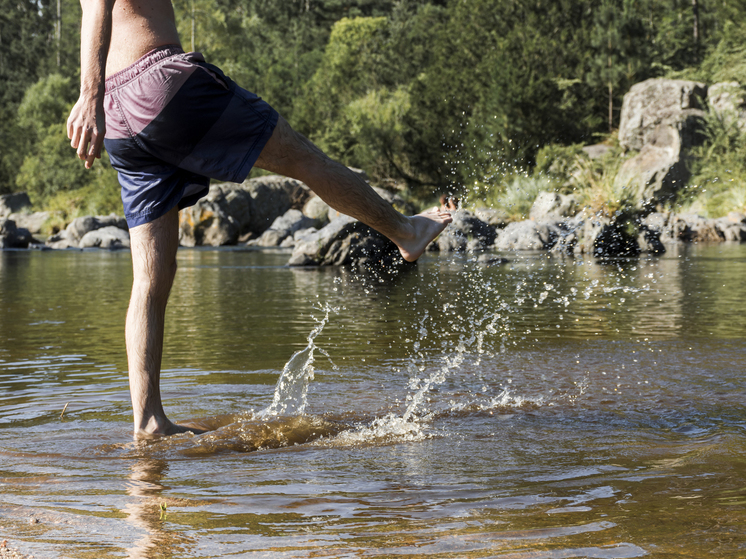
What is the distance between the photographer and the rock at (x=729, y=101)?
25891mm

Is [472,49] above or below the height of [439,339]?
above

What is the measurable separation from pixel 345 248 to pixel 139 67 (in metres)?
11.6

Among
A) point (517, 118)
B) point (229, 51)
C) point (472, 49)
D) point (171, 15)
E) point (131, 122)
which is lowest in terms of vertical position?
point (131, 122)

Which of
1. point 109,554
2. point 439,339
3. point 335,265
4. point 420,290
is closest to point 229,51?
point 335,265

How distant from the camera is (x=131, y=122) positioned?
9.88ft

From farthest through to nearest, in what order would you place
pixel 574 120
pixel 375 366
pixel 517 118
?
pixel 574 120 → pixel 517 118 → pixel 375 366

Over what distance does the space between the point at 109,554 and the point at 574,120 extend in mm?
29843

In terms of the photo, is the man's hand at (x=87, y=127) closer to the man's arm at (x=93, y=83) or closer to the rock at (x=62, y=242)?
the man's arm at (x=93, y=83)

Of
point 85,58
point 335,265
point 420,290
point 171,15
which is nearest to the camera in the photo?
point 85,58

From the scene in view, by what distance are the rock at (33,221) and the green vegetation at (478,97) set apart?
4.28 feet

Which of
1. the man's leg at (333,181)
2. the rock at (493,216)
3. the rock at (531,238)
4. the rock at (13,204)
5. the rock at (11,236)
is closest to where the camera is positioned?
the man's leg at (333,181)

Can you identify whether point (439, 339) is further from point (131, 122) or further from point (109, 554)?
point (109, 554)

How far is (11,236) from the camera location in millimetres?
23016

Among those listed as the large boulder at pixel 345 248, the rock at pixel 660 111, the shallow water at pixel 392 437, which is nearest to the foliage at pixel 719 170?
the rock at pixel 660 111
